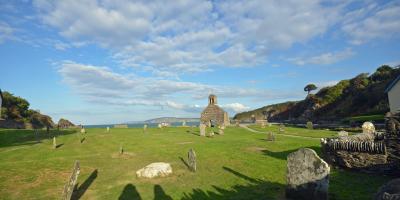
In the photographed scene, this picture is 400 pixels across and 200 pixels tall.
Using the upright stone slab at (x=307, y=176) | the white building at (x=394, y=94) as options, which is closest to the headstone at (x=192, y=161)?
the upright stone slab at (x=307, y=176)

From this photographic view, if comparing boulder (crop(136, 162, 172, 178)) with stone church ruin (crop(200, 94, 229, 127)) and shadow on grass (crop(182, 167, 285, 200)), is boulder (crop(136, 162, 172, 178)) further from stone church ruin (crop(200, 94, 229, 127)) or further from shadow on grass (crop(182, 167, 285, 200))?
stone church ruin (crop(200, 94, 229, 127))

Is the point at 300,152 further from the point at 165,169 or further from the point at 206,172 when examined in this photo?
the point at 165,169

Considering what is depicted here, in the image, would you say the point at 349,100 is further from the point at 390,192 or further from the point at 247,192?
the point at 390,192

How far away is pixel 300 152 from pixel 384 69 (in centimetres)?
10389

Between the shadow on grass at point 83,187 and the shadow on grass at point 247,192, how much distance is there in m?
5.95

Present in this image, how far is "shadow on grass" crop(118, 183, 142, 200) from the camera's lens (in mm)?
14834

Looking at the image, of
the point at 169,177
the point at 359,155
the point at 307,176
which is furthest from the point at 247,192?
the point at 359,155

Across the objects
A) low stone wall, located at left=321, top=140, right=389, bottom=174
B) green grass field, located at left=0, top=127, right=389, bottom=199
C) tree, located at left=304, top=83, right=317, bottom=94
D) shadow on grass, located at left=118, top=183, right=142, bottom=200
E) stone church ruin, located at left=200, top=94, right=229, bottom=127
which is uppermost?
tree, located at left=304, top=83, right=317, bottom=94

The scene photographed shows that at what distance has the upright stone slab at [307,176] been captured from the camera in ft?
41.1

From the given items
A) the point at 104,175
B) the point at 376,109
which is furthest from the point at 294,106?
the point at 104,175

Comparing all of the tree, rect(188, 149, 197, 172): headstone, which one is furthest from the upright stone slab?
the tree

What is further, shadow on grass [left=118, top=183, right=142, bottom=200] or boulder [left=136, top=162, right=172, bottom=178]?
boulder [left=136, top=162, right=172, bottom=178]

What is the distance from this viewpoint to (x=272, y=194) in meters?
14.0

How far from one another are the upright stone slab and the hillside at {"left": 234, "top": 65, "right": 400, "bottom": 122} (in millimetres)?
64933
